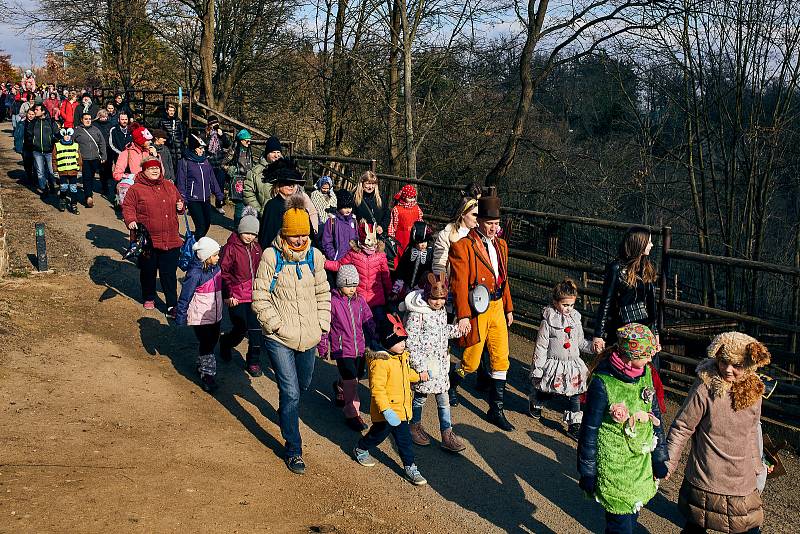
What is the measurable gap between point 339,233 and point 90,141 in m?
7.90

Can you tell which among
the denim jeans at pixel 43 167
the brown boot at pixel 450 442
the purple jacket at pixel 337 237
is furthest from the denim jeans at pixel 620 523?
the denim jeans at pixel 43 167

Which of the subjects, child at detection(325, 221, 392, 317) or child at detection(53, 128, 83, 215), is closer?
child at detection(325, 221, 392, 317)

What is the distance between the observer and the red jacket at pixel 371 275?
7422 millimetres

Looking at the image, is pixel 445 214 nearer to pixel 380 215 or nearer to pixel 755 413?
pixel 380 215

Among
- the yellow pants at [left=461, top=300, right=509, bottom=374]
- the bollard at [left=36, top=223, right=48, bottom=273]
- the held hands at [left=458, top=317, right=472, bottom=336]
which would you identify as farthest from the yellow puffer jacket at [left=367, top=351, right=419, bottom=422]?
the bollard at [left=36, top=223, right=48, bottom=273]

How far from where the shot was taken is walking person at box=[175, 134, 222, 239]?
11.0 meters

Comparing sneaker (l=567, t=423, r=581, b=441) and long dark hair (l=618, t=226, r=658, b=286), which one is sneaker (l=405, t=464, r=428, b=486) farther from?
long dark hair (l=618, t=226, r=658, b=286)

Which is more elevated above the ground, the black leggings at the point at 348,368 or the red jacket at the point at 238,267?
the red jacket at the point at 238,267

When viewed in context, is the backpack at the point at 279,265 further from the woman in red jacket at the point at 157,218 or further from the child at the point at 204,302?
the woman in red jacket at the point at 157,218

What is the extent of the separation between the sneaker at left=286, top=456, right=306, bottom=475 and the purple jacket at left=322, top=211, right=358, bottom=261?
3228mm

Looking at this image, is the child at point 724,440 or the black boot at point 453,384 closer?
the child at point 724,440

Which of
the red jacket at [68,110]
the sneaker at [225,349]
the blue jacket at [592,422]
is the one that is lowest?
the sneaker at [225,349]

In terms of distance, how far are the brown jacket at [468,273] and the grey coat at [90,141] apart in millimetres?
9919

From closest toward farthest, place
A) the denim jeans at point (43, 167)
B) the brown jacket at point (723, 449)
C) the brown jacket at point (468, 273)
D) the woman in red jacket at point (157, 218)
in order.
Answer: the brown jacket at point (723, 449) → the brown jacket at point (468, 273) → the woman in red jacket at point (157, 218) → the denim jeans at point (43, 167)
